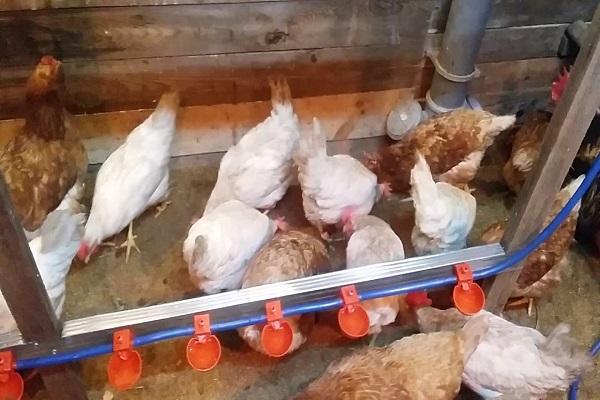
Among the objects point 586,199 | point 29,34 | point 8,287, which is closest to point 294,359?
point 8,287

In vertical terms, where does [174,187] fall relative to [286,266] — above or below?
below

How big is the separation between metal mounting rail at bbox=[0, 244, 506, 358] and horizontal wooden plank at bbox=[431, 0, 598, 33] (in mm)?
675

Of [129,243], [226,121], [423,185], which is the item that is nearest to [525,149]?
[423,185]

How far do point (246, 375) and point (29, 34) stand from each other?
868 millimetres

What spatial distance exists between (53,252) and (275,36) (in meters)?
0.74

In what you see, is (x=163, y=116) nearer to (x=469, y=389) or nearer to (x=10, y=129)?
(x=10, y=129)

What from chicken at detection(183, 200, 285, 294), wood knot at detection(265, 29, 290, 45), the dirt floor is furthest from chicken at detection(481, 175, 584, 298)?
wood knot at detection(265, 29, 290, 45)

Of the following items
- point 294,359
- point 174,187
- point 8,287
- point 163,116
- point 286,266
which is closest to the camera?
point 8,287

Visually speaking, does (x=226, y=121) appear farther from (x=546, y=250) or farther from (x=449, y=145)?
(x=546, y=250)

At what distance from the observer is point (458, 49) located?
1.55 metres

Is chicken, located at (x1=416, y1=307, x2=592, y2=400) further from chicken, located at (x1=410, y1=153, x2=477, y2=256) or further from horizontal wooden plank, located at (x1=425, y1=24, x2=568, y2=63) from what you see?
horizontal wooden plank, located at (x1=425, y1=24, x2=568, y2=63)

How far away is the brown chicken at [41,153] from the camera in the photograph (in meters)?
1.34

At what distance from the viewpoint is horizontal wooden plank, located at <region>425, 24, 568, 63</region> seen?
1686 millimetres

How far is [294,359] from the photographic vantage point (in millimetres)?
1374
